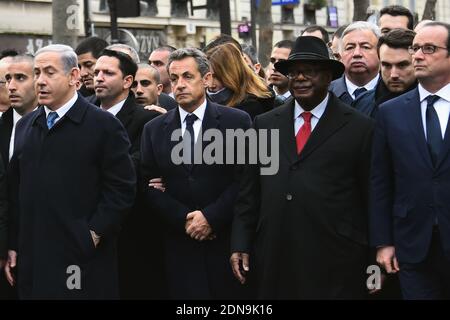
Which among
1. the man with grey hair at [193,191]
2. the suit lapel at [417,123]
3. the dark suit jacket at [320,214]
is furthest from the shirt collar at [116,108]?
the suit lapel at [417,123]

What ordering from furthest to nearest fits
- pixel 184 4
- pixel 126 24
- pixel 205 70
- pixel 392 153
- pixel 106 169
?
pixel 184 4 < pixel 126 24 < pixel 205 70 < pixel 106 169 < pixel 392 153

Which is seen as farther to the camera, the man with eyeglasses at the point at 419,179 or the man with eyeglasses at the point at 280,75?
the man with eyeglasses at the point at 280,75

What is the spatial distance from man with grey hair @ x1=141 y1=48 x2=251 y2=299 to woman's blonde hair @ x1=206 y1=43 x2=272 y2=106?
2.13 feet

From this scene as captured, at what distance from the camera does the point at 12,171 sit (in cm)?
759

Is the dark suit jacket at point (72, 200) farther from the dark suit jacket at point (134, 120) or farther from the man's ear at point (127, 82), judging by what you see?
the man's ear at point (127, 82)

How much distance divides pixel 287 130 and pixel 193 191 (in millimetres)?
916

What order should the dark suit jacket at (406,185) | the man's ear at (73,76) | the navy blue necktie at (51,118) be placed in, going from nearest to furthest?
the dark suit jacket at (406,185), the navy blue necktie at (51,118), the man's ear at (73,76)

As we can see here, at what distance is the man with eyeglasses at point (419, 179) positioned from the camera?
21.4 ft

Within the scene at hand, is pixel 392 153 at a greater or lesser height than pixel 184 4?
lesser

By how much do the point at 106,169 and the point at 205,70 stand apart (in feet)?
3.82

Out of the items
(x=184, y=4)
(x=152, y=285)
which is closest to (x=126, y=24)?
(x=184, y=4)

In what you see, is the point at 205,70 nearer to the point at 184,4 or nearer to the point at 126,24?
the point at 126,24

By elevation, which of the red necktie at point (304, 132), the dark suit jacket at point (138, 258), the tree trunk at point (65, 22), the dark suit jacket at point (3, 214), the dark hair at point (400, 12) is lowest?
the dark suit jacket at point (138, 258)

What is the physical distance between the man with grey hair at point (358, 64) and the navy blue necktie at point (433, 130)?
5.41 feet
